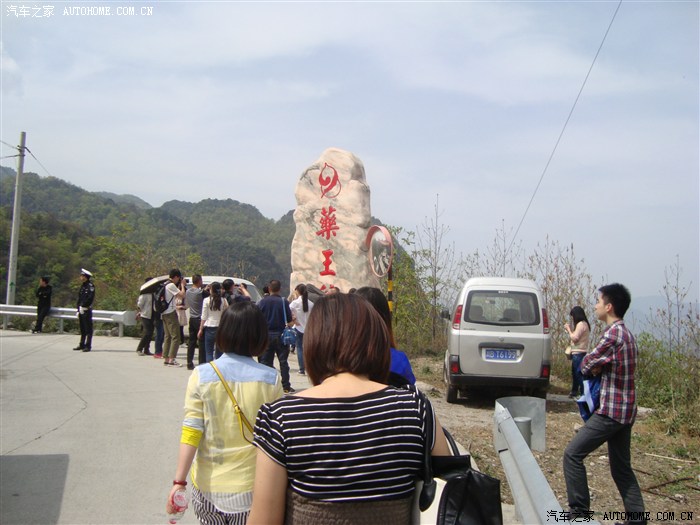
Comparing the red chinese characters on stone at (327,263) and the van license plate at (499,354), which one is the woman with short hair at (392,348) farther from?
the red chinese characters on stone at (327,263)

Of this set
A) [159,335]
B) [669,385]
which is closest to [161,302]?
[159,335]

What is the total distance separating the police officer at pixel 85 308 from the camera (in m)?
13.1

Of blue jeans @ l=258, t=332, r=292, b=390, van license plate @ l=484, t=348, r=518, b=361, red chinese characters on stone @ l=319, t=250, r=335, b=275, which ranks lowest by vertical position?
blue jeans @ l=258, t=332, r=292, b=390

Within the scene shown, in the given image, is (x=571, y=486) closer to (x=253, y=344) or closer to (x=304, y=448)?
(x=253, y=344)

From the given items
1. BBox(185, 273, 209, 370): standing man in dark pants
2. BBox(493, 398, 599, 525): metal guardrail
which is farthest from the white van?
BBox(493, 398, 599, 525): metal guardrail

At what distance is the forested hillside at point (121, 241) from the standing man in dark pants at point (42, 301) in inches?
86.4

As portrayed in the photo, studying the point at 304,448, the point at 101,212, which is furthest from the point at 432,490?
the point at 101,212

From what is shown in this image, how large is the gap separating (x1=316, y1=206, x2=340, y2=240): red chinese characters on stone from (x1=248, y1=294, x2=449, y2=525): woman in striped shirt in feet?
43.5

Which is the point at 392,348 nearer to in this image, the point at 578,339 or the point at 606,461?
the point at 606,461

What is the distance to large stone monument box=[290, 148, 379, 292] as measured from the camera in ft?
49.4

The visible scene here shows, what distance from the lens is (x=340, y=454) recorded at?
76.9 inches

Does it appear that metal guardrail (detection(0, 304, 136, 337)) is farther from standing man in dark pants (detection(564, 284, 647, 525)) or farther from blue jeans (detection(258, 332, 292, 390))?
standing man in dark pants (detection(564, 284, 647, 525))

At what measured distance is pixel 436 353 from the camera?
1532 centimetres

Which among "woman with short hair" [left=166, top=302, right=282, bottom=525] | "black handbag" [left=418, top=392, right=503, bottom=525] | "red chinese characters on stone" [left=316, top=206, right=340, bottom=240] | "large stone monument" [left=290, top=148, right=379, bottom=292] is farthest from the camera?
"red chinese characters on stone" [left=316, top=206, right=340, bottom=240]
